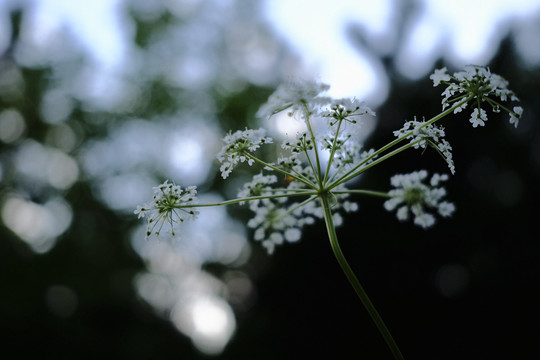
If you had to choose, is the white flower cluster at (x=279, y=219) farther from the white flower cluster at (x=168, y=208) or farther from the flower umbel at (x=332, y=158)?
the white flower cluster at (x=168, y=208)

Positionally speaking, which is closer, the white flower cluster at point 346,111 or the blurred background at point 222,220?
the white flower cluster at point 346,111

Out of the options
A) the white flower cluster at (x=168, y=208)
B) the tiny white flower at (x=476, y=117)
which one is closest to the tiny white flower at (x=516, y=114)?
the tiny white flower at (x=476, y=117)

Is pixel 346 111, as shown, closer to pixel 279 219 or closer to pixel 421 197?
pixel 421 197

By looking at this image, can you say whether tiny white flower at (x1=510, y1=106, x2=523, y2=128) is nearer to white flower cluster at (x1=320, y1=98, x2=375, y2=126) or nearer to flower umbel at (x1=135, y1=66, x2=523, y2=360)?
flower umbel at (x1=135, y1=66, x2=523, y2=360)

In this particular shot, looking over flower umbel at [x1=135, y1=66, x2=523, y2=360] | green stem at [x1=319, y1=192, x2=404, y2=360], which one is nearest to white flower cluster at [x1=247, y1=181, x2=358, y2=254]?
flower umbel at [x1=135, y1=66, x2=523, y2=360]

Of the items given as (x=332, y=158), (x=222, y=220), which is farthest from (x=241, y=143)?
(x=222, y=220)

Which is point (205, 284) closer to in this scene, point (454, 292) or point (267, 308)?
point (267, 308)

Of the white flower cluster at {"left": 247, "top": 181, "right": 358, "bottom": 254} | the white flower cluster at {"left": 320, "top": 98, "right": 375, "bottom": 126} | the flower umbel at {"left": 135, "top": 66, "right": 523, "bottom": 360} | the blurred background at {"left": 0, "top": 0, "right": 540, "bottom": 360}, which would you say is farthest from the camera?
the blurred background at {"left": 0, "top": 0, "right": 540, "bottom": 360}

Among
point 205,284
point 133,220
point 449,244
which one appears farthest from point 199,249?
point 449,244
